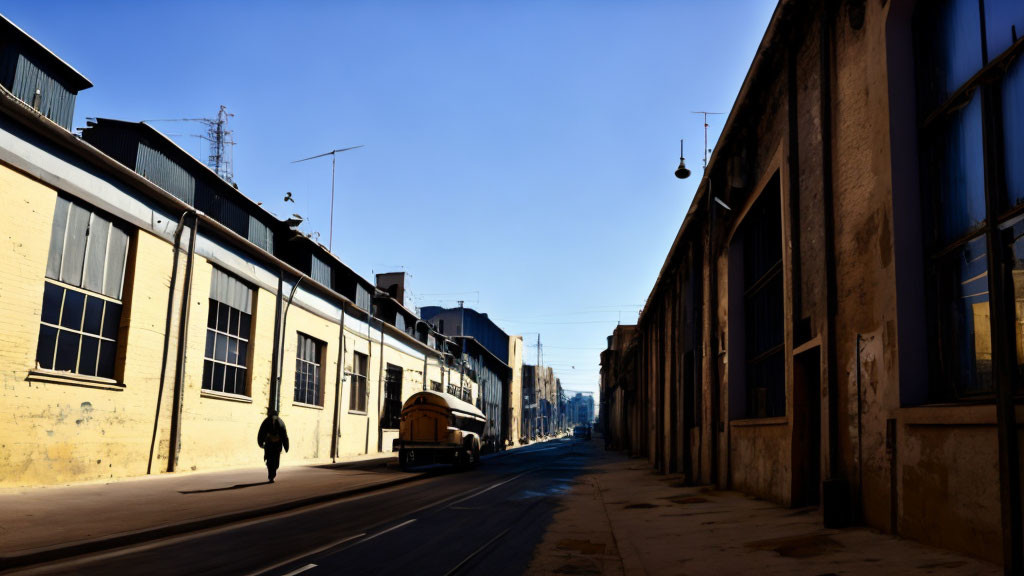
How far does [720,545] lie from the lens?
8617 millimetres

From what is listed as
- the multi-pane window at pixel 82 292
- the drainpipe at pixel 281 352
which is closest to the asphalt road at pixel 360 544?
the multi-pane window at pixel 82 292

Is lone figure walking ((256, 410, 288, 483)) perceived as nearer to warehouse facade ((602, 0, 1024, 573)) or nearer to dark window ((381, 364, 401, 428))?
warehouse facade ((602, 0, 1024, 573))

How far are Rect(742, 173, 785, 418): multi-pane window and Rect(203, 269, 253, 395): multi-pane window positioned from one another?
14.7 metres

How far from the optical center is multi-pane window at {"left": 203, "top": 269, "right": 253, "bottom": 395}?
70.2ft

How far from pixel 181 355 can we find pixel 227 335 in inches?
126

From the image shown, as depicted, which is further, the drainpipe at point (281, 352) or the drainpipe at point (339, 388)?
the drainpipe at point (339, 388)

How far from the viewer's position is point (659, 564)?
26.1ft

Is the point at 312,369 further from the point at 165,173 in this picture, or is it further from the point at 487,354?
the point at 487,354

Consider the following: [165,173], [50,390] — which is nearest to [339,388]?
[165,173]

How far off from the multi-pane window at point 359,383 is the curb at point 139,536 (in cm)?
1973

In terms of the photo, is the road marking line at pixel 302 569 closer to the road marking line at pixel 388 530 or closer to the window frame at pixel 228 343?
the road marking line at pixel 388 530

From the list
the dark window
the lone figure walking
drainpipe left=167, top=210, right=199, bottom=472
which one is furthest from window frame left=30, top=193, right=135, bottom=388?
the dark window

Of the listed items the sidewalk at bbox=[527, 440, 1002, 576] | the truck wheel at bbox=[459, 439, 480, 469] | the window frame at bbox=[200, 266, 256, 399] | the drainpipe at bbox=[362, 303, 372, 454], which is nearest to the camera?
the sidewalk at bbox=[527, 440, 1002, 576]

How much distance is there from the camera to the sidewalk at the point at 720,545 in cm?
648
